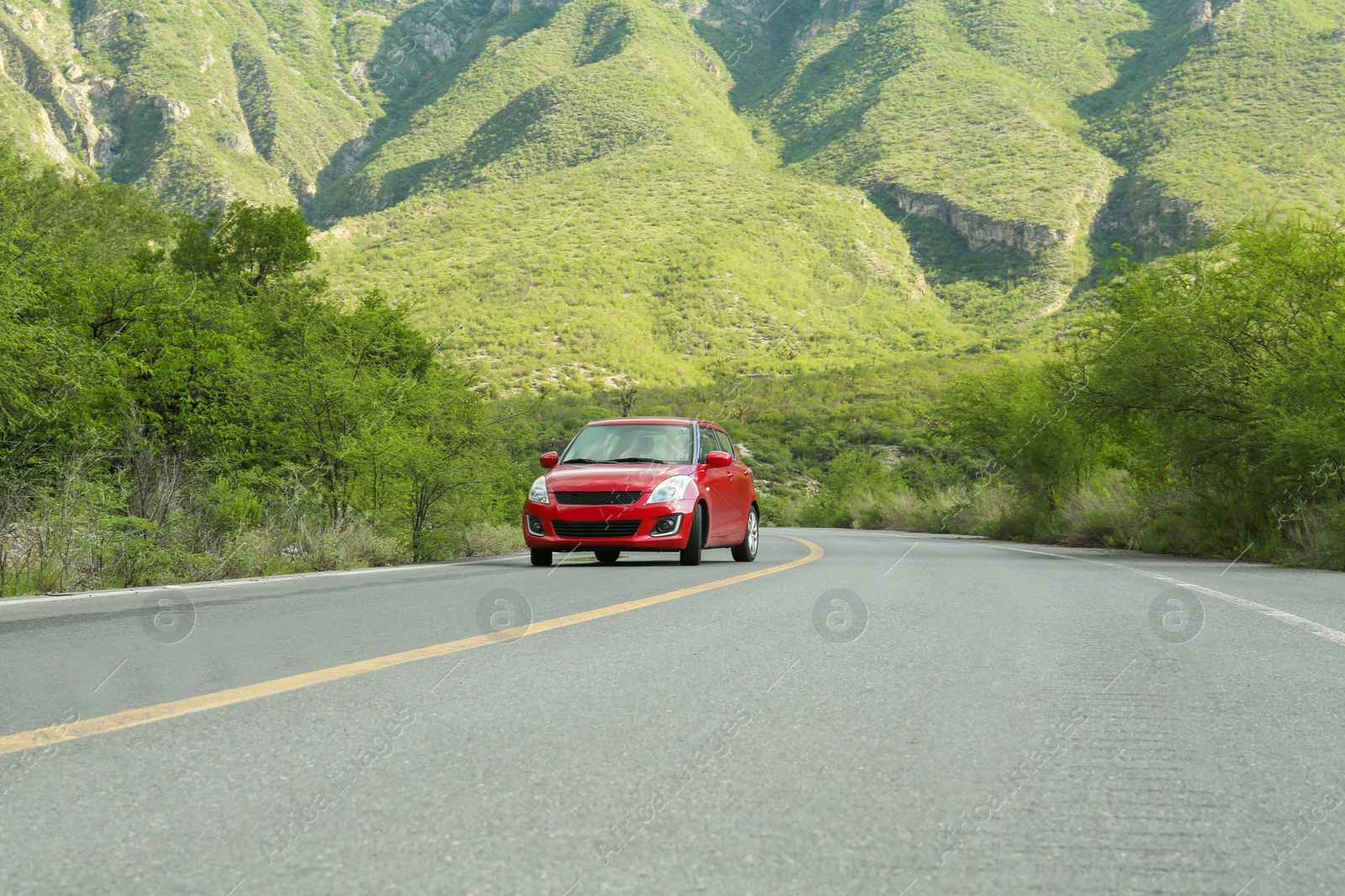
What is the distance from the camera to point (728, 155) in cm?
9812

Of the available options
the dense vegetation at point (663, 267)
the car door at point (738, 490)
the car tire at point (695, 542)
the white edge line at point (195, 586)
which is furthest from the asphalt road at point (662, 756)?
the car door at point (738, 490)

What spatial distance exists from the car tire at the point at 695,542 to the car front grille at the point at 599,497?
0.76 meters

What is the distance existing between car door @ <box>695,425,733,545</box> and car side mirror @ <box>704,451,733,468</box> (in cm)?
8

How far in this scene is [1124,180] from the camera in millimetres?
88438

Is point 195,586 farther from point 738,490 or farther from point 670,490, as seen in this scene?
point 738,490

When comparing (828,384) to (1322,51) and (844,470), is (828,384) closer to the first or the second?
(844,470)

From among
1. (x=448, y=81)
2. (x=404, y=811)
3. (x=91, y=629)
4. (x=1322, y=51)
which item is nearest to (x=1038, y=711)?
(x=404, y=811)

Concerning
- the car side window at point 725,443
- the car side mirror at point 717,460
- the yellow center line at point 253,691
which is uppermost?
the yellow center line at point 253,691

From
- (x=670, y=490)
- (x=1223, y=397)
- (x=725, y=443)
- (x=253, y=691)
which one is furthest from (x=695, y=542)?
(x=1223, y=397)

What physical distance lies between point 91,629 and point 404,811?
13.9 feet

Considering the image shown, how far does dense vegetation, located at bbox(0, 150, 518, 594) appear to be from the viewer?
391 inches

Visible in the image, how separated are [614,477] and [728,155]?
8986 centimetres

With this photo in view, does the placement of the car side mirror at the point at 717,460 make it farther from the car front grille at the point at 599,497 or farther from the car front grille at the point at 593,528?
the car front grille at the point at 593,528

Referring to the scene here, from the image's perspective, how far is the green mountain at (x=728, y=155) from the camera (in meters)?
73.0
